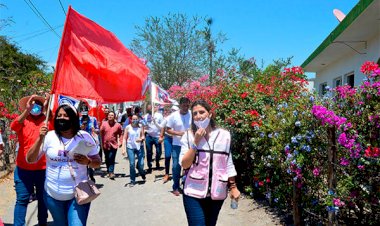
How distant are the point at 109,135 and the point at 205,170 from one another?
243 inches

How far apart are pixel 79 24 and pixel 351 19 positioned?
556 centimetres

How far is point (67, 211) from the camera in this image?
11.5ft

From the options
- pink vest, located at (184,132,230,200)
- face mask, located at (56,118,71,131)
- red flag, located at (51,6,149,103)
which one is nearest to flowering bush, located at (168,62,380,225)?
pink vest, located at (184,132,230,200)

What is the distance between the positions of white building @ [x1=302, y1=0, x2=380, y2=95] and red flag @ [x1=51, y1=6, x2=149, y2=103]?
3.04 m

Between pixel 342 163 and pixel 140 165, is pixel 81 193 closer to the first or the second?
pixel 342 163

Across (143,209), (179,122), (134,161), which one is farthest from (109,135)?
(143,209)

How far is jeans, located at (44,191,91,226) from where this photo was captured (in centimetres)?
343

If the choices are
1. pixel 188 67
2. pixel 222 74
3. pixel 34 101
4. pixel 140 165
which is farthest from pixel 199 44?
pixel 34 101

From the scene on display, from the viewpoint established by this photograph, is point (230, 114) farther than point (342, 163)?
Yes

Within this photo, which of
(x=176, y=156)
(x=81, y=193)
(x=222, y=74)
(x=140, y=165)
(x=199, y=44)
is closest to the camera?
(x=81, y=193)

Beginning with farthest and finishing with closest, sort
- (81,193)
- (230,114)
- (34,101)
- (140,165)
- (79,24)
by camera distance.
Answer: (140,165) → (230,114) → (34,101) → (79,24) → (81,193)

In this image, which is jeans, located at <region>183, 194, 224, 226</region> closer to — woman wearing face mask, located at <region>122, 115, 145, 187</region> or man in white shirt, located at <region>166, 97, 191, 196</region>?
man in white shirt, located at <region>166, 97, 191, 196</region>

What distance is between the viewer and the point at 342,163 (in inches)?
142

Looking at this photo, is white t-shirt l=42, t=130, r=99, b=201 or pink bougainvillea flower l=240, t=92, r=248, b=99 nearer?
white t-shirt l=42, t=130, r=99, b=201
